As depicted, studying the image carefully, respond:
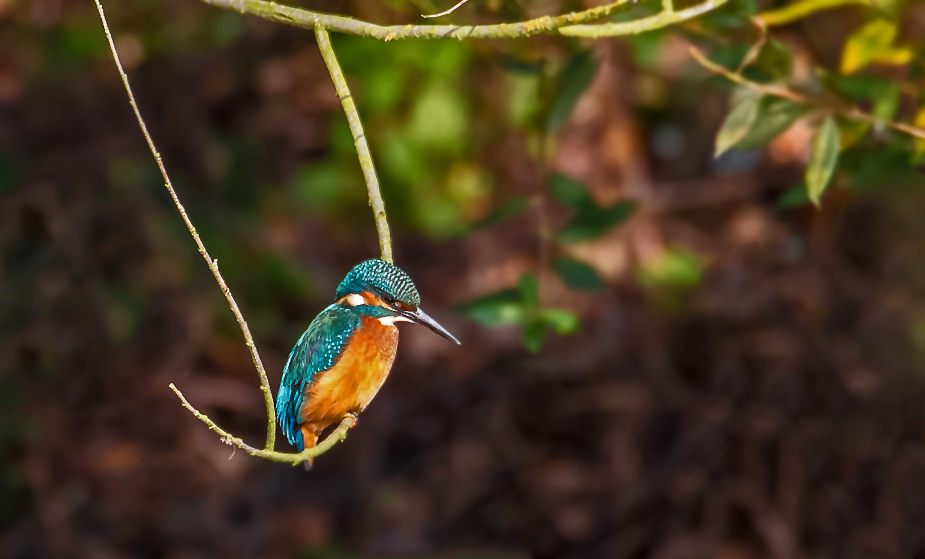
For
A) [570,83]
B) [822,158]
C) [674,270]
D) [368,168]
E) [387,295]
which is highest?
[570,83]

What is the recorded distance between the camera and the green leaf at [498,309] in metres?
1.89

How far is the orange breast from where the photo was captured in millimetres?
1035

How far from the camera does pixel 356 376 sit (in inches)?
41.8

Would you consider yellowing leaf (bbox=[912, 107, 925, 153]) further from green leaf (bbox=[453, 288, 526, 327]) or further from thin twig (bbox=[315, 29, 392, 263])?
thin twig (bbox=[315, 29, 392, 263])

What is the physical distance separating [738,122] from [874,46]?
47cm

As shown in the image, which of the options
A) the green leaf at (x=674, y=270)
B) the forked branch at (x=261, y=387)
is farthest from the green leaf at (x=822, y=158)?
the green leaf at (x=674, y=270)

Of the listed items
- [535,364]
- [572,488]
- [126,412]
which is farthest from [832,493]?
[126,412]

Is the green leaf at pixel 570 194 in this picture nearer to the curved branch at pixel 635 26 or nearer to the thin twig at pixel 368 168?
the curved branch at pixel 635 26

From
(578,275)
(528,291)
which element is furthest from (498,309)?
(578,275)

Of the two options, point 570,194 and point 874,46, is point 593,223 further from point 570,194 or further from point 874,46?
point 874,46

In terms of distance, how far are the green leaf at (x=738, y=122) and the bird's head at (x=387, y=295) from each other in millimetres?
854

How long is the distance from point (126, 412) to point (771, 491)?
273cm

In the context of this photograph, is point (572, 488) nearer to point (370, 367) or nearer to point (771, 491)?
point (771, 491)

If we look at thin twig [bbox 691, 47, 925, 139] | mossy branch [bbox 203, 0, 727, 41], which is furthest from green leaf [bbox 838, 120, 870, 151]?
mossy branch [bbox 203, 0, 727, 41]
